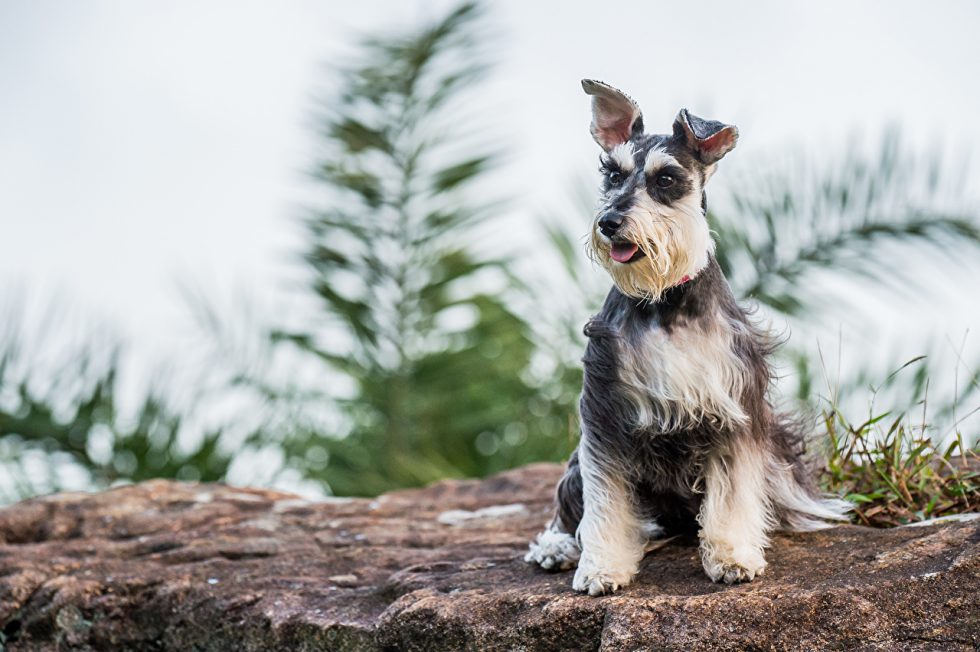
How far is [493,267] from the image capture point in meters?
10.1

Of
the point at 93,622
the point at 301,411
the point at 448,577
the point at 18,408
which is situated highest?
the point at 448,577

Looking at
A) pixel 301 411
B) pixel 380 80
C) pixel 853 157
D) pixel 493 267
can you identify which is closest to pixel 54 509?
pixel 301 411

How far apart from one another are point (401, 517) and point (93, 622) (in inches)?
75.7

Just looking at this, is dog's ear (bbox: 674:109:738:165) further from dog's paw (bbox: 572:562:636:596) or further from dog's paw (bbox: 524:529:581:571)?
dog's paw (bbox: 524:529:581:571)

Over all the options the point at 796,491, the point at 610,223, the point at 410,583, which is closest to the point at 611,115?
the point at 610,223

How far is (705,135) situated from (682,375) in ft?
2.87

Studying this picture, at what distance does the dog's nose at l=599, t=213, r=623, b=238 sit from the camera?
159 inches

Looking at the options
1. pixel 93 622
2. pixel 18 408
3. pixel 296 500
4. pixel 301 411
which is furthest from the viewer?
pixel 301 411

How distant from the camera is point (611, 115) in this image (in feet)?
14.9

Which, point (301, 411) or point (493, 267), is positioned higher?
point (493, 267)

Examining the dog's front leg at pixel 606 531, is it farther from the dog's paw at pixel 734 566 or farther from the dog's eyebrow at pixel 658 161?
the dog's eyebrow at pixel 658 161

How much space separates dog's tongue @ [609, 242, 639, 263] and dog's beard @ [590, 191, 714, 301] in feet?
0.06

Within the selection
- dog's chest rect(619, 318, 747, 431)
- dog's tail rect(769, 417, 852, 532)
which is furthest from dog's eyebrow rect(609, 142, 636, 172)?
dog's tail rect(769, 417, 852, 532)

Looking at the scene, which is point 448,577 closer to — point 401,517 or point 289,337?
point 401,517
